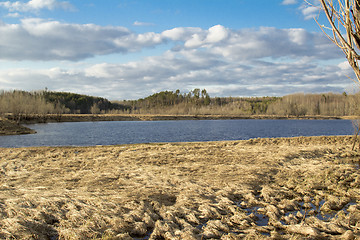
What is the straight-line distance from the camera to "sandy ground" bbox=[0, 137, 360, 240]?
257 inches

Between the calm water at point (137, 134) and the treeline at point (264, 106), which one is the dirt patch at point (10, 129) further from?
the treeline at point (264, 106)

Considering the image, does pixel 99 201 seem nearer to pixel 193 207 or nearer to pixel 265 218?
pixel 193 207

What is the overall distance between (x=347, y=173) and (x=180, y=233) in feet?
31.8

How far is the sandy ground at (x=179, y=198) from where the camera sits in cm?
652

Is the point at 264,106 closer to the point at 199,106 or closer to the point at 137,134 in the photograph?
the point at 199,106

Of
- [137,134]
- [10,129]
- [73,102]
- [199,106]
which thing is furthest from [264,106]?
[10,129]

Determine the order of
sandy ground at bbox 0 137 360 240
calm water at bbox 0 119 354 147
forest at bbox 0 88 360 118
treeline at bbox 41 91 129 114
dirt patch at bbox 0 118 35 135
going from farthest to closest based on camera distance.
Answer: treeline at bbox 41 91 129 114 < forest at bbox 0 88 360 118 < dirt patch at bbox 0 118 35 135 < calm water at bbox 0 119 354 147 < sandy ground at bbox 0 137 360 240

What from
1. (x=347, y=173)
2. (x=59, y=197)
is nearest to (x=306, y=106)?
(x=347, y=173)

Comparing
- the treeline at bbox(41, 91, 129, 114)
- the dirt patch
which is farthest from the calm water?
the treeline at bbox(41, 91, 129, 114)

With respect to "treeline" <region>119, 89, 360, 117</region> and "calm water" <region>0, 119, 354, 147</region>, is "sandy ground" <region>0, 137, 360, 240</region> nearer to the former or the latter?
"calm water" <region>0, 119, 354, 147</region>

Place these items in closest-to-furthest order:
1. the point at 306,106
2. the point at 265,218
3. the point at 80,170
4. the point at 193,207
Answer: the point at 265,218 < the point at 193,207 < the point at 80,170 < the point at 306,106

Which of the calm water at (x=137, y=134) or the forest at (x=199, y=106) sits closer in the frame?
the calm water at (x=137, y=134)

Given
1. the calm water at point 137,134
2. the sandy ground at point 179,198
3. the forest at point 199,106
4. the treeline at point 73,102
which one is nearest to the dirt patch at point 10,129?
Result: the calm water at point 137,134

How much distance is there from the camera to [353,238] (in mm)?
6027
